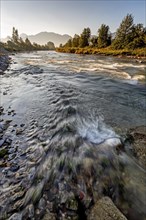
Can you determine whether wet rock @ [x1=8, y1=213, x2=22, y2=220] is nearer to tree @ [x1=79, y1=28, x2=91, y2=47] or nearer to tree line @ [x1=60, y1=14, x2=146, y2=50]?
tree line @ [x1=60, y1=14, x2=146, y2=50]

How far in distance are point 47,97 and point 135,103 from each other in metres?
4.38

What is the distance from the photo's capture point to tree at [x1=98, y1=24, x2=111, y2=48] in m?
51.2

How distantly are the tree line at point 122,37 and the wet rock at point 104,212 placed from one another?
46.0m

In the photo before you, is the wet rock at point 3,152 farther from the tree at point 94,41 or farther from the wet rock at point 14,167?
the tree at point 94,41

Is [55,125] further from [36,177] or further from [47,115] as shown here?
[36,177]

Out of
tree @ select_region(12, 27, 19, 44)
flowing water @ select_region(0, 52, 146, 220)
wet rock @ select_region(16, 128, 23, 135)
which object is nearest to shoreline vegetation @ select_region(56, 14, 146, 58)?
flowing water @ select_region(0, 52, 146, 220)

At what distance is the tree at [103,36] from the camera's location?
51.2 m

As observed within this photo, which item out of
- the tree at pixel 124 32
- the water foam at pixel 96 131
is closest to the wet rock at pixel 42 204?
the water foam at pixel 96 131

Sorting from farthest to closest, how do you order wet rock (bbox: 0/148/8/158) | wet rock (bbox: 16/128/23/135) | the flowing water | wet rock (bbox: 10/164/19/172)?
wet rock (bbox: 16/128/23/135)
wet rock (bbox: 0/148/8/158)
wet rock (bbox: 10/164/19/172)
the flowing water

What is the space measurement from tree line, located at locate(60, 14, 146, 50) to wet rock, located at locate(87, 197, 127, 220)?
1811 inches

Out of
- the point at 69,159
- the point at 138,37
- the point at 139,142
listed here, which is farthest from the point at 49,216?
the point at 138,37

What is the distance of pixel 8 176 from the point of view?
2791 millimetres

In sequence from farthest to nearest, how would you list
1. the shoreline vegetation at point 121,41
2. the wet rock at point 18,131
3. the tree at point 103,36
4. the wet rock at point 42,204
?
1. the tree at point 103,36
2. the shoreline vegetation at point 121,41
3. the wet rock at point 18,131
4. the wet rock at point 42,204

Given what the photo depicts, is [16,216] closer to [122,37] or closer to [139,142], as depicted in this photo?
[139,142]
